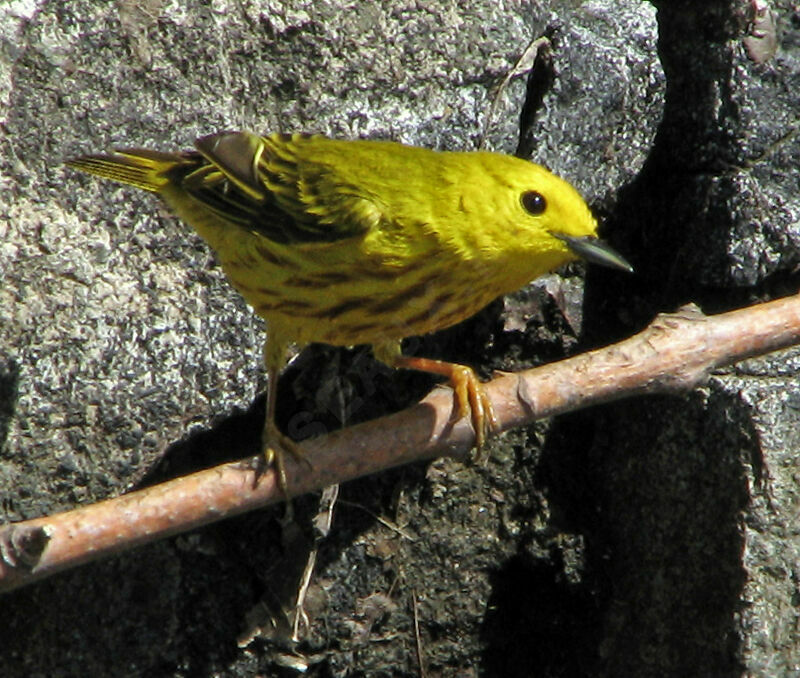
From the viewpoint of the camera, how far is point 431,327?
3.81 m

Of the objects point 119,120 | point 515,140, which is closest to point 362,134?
point 515,140

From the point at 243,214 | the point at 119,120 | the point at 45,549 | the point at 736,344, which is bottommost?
the point at 45,549

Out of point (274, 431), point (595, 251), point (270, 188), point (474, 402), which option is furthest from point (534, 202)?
point (274, 431)

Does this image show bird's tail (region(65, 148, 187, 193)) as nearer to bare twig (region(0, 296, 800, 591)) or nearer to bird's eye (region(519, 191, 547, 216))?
bare twig (region(0, 296, 800, 591))

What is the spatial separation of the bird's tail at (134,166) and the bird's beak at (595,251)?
128 cm

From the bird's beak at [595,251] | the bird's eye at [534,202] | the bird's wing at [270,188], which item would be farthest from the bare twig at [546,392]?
the bird's wing at [270,188]

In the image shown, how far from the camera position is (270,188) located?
13.5 ft

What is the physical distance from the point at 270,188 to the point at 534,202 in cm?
96

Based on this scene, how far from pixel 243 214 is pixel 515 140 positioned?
104 centimetres

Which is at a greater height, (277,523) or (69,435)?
(69,435)

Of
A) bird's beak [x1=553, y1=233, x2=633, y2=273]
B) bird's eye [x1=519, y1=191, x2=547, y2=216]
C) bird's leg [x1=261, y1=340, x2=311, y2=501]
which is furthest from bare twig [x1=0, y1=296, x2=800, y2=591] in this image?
bird's eye [x1=519, y1=191, x2=547, y2=216]

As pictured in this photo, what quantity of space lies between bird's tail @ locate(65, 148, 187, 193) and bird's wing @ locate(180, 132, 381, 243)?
0.27 ft

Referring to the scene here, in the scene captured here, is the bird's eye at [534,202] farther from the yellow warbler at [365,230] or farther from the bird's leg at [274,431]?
the bird's leg at [274,431]

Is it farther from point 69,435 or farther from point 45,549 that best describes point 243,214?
point 45,549
